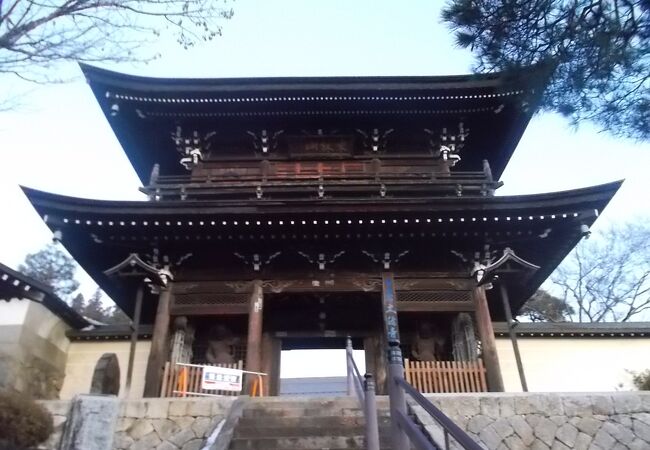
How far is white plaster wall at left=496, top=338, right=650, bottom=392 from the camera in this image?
10875 mm

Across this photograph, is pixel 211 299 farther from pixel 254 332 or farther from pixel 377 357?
pixel 377 357

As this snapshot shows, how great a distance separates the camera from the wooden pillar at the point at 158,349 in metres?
9.23

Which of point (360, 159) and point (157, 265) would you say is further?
point (360, 159)

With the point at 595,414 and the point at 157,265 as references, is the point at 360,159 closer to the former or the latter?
the point at 157,265

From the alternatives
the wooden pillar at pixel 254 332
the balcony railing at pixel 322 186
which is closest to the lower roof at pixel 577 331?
the balcony railing at pixel 322 186

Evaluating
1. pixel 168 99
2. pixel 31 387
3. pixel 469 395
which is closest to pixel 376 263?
pixel 469 395

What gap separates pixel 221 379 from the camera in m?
8.66

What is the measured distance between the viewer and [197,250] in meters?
10.7

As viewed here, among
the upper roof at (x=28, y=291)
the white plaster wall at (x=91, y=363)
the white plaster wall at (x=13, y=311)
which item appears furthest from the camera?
the white plaster wall at (x=91, y=363)

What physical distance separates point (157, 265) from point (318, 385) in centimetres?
1557

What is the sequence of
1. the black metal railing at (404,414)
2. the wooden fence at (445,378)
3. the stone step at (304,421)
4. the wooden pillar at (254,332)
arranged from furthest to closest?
the wooden pillar at (254,332) < the wooden fence at (445,378) < the stone step at (304,421) < the black metal railing at (404,414)

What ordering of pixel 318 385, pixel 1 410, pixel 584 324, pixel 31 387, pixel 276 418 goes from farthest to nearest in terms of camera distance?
pixel 318 385 → pixel 584 324 → pixel 31 387 → pixel 276 418 → pixel 1 410

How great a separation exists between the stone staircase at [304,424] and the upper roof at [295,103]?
25.5 ft

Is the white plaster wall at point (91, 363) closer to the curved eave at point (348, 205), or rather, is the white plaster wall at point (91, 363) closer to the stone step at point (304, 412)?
the curved eave at point (348, 205)
